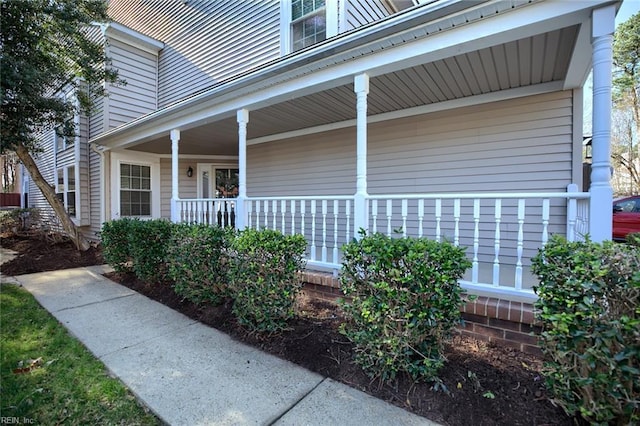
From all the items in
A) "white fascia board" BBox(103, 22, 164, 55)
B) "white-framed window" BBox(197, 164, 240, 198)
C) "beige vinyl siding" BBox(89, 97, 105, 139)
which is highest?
"white fascia board" BBox(103, 22, 164, 55)

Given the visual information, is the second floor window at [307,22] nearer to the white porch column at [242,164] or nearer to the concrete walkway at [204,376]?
the white porch column at [242,164]

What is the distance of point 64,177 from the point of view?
997 cm

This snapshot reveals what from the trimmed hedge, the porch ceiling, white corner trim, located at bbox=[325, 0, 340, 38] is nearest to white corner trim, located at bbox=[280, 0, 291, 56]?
white corner trim, located at bbox=[325, 0, 340, 38]

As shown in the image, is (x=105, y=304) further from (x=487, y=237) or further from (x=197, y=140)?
(x=487, y=237)

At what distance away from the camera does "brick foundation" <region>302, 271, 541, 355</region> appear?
275 cm

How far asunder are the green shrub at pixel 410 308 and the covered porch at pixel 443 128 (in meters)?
0.30

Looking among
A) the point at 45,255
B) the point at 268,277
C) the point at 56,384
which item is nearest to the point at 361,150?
the point at 268,277

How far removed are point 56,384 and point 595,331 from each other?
3830 millimetres

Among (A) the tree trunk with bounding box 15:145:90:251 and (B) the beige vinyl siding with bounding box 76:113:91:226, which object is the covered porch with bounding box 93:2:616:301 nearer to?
(A) the tree trunk with bounding box 15:145:90:251

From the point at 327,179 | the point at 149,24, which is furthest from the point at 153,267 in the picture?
the point at 149,24

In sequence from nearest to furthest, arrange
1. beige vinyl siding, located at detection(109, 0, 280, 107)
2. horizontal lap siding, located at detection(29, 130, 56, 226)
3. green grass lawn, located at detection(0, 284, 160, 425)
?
1. green grass lawn, located at detection(0, 284, 160, 425)
2. beige vinyl siding, located at detection(109, 0, 280, 107)
3. horizontal lap siding, located at detection(29, 130, 56, 226)

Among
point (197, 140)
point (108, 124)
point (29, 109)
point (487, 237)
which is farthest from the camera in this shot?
point (108, 124)

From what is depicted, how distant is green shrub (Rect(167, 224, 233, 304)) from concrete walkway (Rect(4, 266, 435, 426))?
0.36 metres

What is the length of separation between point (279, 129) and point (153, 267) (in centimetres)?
367
